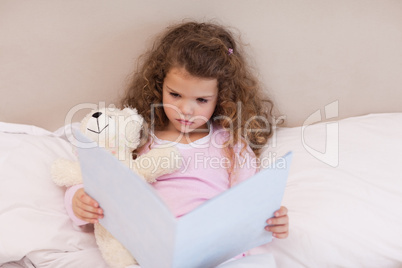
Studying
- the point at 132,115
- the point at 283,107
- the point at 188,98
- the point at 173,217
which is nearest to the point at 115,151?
Result: the point at 132,115

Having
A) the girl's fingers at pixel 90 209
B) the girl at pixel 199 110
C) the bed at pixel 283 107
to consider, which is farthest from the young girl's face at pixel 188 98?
the girl's fingers at pixel 90 209

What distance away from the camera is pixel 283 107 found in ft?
4.13

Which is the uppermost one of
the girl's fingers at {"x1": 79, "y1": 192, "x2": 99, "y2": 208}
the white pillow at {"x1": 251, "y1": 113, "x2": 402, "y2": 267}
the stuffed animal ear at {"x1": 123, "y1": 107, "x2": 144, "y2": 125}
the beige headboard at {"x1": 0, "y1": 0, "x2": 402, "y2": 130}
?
the beige headboard at {"x1": 0, "y1": 0, "x2": 402, "y2": 130}

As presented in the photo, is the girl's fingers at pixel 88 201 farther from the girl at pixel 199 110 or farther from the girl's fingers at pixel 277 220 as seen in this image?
the girl's fingers at pixel 277 220

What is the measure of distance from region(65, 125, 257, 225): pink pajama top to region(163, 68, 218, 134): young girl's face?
7 cm

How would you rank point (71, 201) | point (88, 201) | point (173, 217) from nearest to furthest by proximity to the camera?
A: point (173, 217), point (88, 201), point (71, 201)

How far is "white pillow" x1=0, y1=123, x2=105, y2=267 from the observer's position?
941 mm

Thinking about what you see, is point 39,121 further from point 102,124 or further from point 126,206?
point 126,206

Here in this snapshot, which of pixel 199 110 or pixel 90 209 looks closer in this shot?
pixel 90 209

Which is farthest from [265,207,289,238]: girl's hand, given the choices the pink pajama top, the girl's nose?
the girl's nose

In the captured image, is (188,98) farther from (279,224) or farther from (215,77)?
(279,224)

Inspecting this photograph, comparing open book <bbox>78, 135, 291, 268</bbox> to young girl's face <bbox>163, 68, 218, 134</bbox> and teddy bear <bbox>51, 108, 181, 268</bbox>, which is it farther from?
young girl's face <bbox>163, 68, 218, 134</bbox>

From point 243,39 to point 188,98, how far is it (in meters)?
0.28

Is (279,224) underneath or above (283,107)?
underneath
